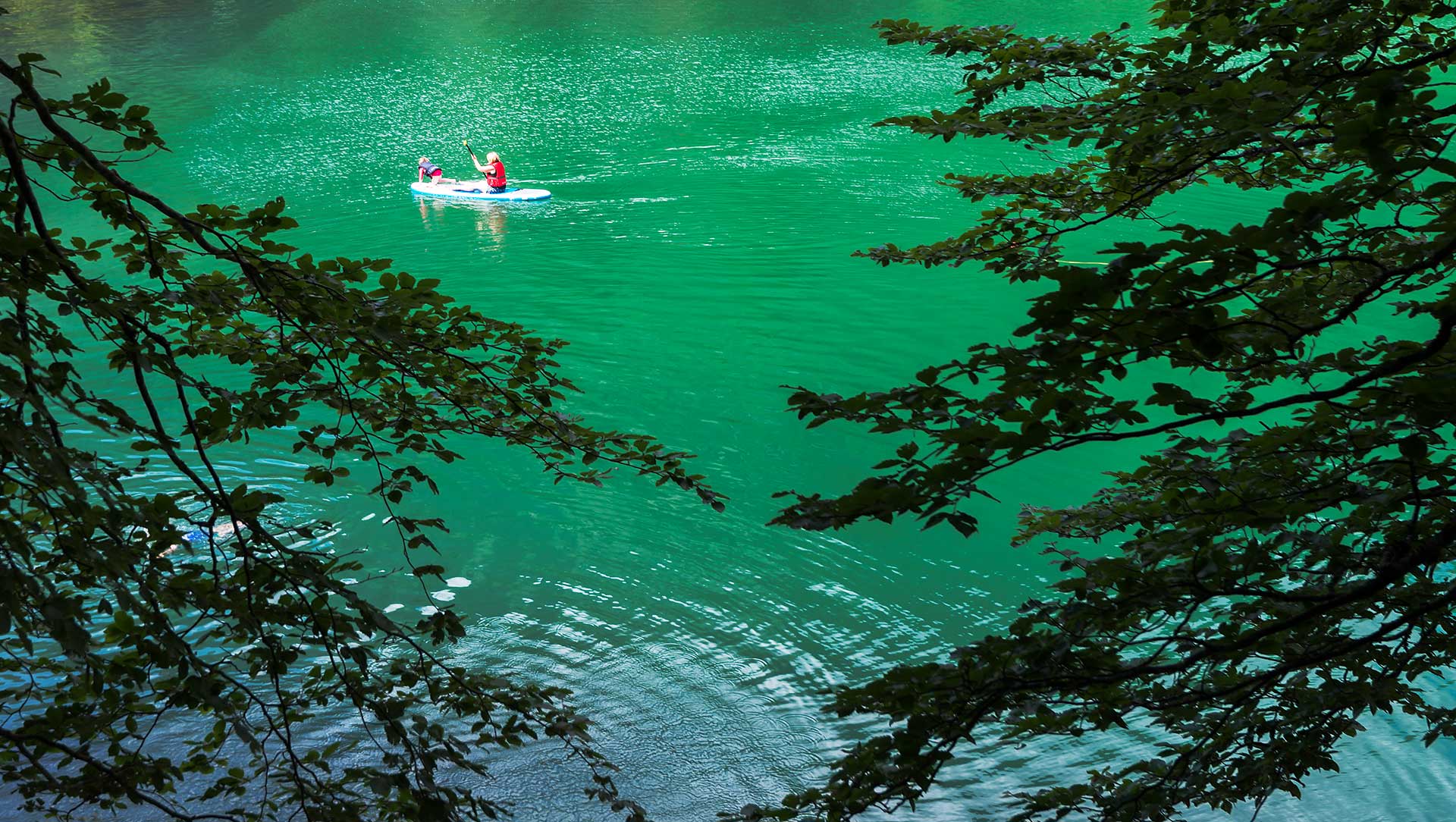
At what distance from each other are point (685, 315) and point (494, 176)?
6.03 meters

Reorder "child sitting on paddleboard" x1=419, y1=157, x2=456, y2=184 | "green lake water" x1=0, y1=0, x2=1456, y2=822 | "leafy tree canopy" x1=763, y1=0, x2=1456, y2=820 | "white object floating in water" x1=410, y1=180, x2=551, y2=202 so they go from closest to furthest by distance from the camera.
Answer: "leafy tree canopy" x1=763, y1=0, x2=1456, y2=820
"green lake water" x1=0, y1=0, x2=1456, y2=822
"white object floating in water" x1=410, y1=180, x2=551, y2=202
"child sitting on paddleboard" x1=419, y1=157, x2=456, y2=184

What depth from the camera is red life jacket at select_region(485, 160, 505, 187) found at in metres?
15.5

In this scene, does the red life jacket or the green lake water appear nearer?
the green lake water

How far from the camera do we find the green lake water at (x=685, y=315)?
5445mm

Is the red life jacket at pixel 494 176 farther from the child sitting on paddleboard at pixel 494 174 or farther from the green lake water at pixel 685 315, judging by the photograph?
the green lake water at pixel 685 315

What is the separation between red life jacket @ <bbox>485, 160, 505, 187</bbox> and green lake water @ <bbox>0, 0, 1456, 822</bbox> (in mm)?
376

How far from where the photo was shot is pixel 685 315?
35.4 ft

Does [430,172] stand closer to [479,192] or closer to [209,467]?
[479,192]

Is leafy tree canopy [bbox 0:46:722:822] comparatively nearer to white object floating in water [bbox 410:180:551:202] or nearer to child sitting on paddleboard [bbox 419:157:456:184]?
white object floating in water [bbox 410:180:551:202]

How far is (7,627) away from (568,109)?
20.0 meters

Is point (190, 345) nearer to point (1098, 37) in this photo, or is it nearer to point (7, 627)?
point (7, 627)

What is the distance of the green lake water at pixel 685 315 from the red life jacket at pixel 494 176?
38 cm

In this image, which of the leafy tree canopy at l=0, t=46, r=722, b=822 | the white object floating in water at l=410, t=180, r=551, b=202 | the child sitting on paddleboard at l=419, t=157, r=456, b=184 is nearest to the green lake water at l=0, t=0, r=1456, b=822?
the white object floating in water at l=410, t=180, r=551, b=202

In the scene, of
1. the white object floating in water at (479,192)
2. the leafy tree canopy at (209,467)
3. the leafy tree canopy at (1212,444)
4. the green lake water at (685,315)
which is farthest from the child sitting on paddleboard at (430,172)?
the leafy tree canopy at (1212,444)
